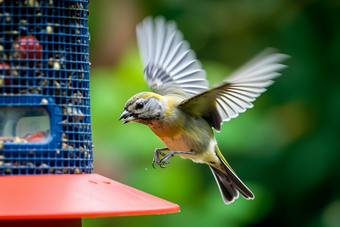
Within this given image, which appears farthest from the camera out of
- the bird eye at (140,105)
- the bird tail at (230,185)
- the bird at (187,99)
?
the bird tail at (230,185)

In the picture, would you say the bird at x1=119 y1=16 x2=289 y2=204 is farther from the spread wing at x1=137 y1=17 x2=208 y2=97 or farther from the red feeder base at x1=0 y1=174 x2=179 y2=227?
the red feeder base at x1=0 y1=174 x2=179 y2=227

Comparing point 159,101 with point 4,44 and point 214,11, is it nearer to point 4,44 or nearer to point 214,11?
point 4,44

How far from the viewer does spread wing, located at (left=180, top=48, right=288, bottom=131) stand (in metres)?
4.34

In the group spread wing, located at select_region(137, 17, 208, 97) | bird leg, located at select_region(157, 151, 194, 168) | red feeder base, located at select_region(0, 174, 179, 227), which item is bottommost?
red feeder base, located at select_region(0, 174, 179, 227)

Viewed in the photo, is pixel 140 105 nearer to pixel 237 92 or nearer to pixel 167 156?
pixel 167 156

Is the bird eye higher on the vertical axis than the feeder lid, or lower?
higher

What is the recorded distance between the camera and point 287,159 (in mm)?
9164

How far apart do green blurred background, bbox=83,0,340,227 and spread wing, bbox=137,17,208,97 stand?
3.82ft

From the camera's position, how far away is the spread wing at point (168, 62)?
6.24 meters

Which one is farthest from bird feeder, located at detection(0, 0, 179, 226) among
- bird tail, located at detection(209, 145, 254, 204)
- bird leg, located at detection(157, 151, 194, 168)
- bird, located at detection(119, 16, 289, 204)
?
bird tail, located at detection(209, 145, 254, 204)

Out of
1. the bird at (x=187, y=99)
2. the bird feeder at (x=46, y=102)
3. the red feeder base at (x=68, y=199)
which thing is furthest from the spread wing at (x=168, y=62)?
the red feeder base at (x=68, y=199)

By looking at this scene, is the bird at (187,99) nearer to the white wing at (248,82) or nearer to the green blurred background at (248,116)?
the white wing at (248,82)

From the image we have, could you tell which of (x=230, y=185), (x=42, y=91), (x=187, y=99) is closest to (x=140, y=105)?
(x=187, y=99)

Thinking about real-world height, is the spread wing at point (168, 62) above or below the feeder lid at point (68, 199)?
above
